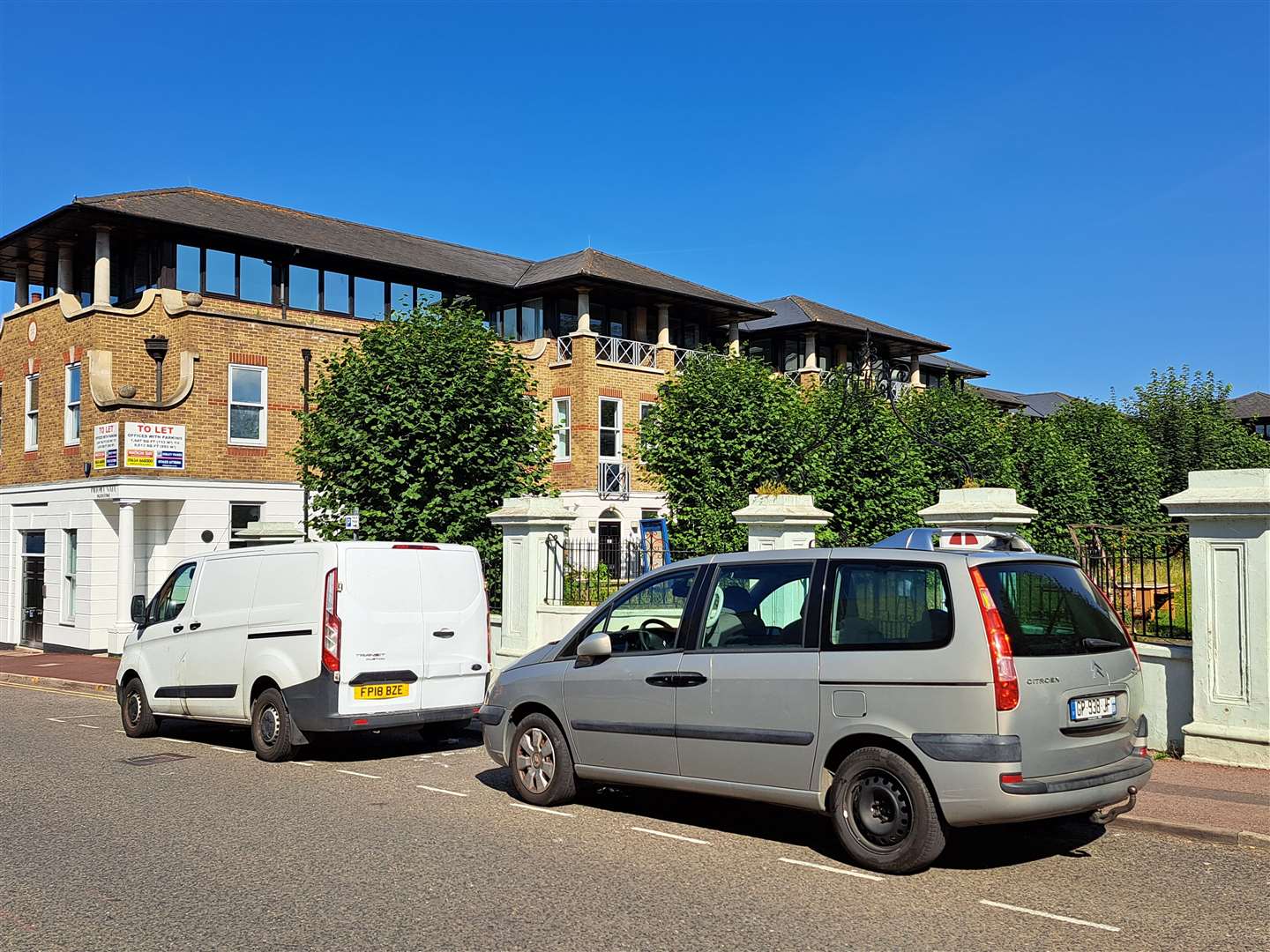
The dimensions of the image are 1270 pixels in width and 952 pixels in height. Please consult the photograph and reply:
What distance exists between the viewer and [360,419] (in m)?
18.2

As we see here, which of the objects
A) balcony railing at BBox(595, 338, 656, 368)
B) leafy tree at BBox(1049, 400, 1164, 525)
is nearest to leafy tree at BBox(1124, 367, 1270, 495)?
leafy tree at BBox(1049, 400, 1164, 525)

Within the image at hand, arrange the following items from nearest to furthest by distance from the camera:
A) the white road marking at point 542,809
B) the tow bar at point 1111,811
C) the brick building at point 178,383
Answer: the tow bar at point 1111,811 < the white road marking at point 542,809 < the brick building at point 178,383

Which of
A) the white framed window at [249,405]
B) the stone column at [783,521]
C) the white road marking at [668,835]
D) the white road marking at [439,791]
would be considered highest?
the white framed window at [249,405]

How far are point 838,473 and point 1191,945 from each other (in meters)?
19.6

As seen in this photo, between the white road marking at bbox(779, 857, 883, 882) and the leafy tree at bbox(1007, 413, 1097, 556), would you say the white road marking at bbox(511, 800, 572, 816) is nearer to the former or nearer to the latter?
the white road marking at bbox(779, 857, 883, 882)

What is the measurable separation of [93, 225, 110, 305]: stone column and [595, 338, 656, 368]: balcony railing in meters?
14.3

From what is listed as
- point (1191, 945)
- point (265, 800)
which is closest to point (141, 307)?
point (265, 800)

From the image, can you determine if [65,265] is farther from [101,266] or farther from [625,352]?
[625,352]

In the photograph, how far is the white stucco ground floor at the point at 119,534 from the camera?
2322 cm

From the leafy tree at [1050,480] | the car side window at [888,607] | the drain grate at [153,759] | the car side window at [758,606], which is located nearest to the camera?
the car side window at [888,607]

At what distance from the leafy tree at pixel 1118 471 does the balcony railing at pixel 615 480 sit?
1501 cm

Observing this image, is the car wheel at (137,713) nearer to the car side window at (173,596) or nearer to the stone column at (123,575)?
the car side window at (173,596)

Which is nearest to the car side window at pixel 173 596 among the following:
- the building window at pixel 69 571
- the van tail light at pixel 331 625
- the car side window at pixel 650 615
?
the van tail light at pixel 331 625

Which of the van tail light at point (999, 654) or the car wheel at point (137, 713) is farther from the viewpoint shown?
the car wheel at point (137, 713)
